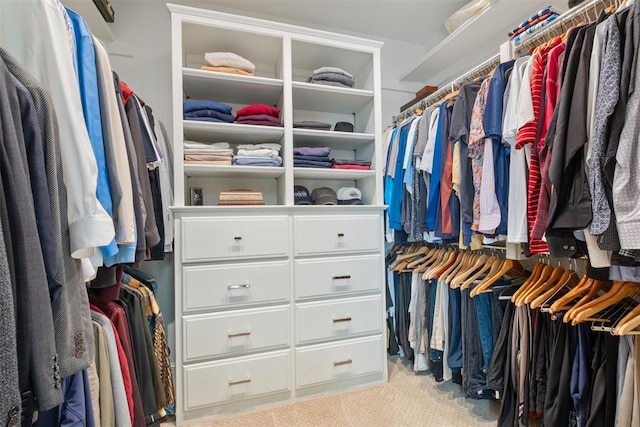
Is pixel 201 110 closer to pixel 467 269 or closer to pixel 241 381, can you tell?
pixel 241 381

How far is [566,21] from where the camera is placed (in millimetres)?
1207

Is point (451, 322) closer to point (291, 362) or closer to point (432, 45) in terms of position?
point (291, 362)

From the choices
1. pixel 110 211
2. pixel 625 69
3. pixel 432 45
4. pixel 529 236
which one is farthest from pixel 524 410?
pixel 432 45

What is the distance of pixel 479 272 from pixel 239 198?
1.38 m

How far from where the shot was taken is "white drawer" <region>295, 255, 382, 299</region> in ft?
5.57

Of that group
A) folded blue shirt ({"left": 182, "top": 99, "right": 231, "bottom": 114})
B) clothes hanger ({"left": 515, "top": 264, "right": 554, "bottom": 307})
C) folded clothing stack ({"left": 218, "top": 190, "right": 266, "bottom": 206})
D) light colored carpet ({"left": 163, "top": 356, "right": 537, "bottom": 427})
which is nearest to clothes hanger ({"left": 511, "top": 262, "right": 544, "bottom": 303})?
clothes hanger ({"left": 515, "top": 264, "right": 554, "bottom": 307})

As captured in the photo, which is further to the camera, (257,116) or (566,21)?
(257,116)

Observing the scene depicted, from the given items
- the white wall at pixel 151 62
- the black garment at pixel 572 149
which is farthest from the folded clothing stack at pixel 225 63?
the black garment at pixel 572 149

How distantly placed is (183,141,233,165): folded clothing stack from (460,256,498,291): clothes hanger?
1449mm

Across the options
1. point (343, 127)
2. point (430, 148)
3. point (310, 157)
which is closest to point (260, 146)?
point (310, 157)

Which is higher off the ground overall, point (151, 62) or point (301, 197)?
point (151, 62)

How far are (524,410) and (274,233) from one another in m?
1.41

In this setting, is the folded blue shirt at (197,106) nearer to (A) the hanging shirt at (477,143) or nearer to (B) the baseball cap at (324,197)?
(B) the baseball cap at (324,197)

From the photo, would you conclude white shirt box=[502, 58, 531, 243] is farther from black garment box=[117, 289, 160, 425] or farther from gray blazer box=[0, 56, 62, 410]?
black garment box=[117, 289, 160, 425]
